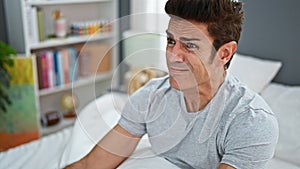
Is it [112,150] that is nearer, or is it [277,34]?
[112,150]

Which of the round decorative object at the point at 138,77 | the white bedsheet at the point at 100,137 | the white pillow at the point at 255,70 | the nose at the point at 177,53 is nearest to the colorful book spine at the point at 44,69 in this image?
the white bedsheet at the point at 100,137

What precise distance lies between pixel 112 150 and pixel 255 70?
863mm

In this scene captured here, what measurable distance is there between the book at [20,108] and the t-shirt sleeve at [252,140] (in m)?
1.39

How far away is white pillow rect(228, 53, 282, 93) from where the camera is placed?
4.86ft

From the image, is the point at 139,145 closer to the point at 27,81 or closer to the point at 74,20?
the point at 27,81

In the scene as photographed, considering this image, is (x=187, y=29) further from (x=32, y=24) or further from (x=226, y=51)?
(x=32, y=24)

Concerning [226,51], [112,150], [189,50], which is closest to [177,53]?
[189,50]

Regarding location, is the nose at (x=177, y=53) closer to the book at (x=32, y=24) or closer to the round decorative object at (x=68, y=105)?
the book at (x=32, y=24)

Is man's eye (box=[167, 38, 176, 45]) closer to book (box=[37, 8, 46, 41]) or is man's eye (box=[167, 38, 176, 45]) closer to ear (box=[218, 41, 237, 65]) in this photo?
ear (box=[218, 41, 237, 65])

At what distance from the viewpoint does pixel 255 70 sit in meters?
1.53

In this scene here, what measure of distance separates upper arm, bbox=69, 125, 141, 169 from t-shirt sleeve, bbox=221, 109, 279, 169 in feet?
1.01

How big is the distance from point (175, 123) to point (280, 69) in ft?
3.06

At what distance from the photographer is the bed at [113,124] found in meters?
0.99

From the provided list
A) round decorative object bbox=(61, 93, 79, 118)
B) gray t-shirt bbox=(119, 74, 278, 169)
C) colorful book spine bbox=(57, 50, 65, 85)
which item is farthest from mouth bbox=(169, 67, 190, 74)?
round decorative object bbox=(61, 93, 79, 118)
